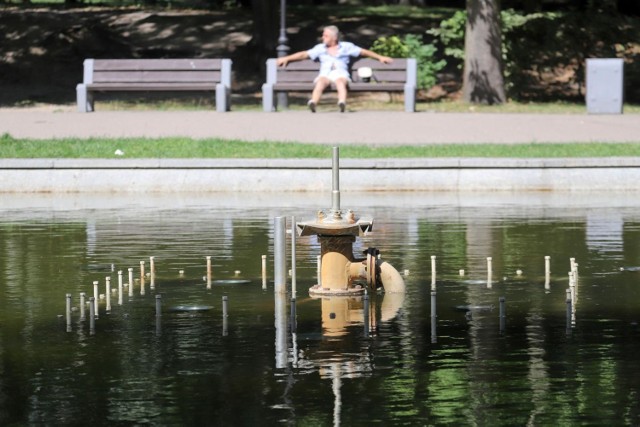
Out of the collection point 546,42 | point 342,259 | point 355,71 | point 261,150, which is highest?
point 546,42

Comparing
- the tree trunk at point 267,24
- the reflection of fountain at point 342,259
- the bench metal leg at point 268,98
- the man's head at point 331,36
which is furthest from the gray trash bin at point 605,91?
the reflection of fountain at point 342,259

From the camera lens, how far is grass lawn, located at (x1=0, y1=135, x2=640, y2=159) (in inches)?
792

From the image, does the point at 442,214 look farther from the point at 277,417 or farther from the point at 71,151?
the point at 277,417

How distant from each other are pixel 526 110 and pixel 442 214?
12.8 m

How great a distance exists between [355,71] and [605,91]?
4449 mm

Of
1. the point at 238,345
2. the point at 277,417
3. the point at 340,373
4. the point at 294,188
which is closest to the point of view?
the point at 277,417

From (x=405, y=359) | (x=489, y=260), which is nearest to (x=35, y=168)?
(x=489, y=260)

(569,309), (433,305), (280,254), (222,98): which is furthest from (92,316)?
(222,98)

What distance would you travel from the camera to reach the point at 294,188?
18.7 m

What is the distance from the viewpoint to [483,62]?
100 ft

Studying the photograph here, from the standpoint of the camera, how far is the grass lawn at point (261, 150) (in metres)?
20.1

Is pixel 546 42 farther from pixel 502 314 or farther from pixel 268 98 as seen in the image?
pixel 502 314

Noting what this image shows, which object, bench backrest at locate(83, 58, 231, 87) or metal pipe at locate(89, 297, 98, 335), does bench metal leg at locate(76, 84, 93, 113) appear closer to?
bench backrest at locate(83, 58, 231, 87)

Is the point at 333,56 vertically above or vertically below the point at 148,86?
above
